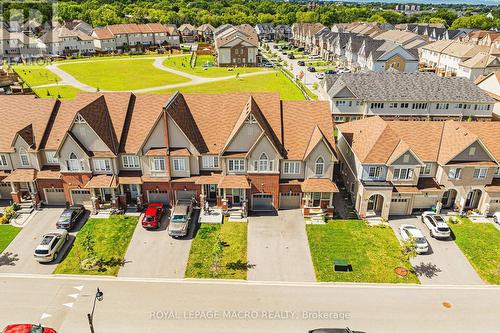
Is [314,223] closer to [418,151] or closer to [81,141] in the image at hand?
[418,151]

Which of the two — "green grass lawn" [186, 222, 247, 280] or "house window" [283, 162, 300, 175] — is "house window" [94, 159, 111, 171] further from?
"house window" [283, 162, 300, 175]

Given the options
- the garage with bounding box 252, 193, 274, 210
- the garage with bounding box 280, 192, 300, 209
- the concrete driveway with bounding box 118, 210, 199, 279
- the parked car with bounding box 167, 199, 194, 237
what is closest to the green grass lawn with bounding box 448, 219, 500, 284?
the garage with bounding box 280, 192, 300, 209

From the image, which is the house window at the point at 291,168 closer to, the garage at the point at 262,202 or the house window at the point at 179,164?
the garage at the point at 262,202

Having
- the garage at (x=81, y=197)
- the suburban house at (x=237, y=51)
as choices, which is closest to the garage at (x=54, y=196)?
the garage at (x=81, y=197)

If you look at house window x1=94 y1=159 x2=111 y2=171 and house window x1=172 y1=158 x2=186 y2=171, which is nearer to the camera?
house window x1=172 y1=158 x2=186 y2=171

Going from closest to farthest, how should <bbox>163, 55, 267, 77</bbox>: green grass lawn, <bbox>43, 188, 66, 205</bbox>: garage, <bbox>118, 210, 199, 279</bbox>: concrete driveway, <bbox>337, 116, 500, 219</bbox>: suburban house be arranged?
1. <bbox>118, 210, 199, 279</bbox>: concrete driveway
2. <bbox>337, 116, 500, 219</bbox>: suburban house
3. <bbox>43, 188, 66, 205</bbox>: garage
4. <bbox>163, 55, 267, 77</bbox>: green grass lawn

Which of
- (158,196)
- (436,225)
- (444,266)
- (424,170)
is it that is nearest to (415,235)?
(436,225)

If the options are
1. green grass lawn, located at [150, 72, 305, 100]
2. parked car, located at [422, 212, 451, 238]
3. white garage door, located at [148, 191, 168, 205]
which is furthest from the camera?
green grass lawn, located at [150, 72, 305, 100]

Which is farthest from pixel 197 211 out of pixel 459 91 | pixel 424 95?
pixel 459 91

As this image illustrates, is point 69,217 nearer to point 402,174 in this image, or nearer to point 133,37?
point 402,174
